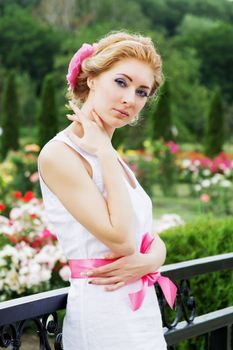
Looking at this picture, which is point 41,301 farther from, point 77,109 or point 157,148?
point 157,148

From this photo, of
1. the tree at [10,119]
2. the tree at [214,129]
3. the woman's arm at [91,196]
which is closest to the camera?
the woman's arm at [91,196]

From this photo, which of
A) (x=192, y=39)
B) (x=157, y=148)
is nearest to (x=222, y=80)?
(x=192, y=39)

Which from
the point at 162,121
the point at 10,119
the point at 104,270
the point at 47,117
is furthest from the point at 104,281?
the point at 10,119

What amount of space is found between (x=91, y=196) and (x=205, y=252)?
6.39 feet

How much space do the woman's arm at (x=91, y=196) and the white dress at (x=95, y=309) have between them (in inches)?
1.6

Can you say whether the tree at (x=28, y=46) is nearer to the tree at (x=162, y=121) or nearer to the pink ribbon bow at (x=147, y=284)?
the tree at (x=162, y=121)

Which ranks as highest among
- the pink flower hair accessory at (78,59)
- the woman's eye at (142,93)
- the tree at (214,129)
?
the pink flower hair accessory at (78,59)

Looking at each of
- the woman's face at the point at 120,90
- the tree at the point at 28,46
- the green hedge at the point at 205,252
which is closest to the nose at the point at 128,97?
the woman's face at the point at 120,90

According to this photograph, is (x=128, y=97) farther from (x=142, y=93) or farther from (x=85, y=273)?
(x=85, y=273)

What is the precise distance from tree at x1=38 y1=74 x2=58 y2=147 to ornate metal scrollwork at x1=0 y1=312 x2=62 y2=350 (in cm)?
1567

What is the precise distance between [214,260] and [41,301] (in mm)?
772

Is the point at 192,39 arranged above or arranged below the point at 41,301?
below

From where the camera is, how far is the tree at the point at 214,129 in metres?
19.4

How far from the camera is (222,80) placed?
40.9 m
